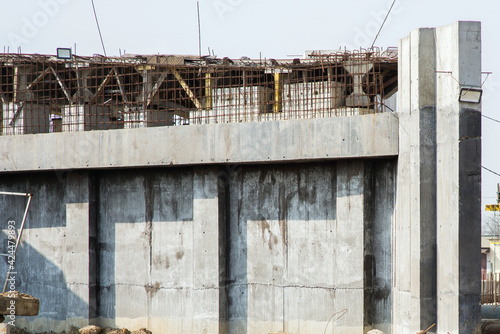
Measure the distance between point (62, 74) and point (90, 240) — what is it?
17.7 ft

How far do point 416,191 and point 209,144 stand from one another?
4.72 m

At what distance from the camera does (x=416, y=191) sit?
13578mm

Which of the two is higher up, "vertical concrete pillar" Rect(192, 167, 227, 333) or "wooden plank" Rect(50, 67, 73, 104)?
"wooden plank" Rect(50, 67, 73, 104)

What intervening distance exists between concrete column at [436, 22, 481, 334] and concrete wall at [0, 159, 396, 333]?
A: 154 cm

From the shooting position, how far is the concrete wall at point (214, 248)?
1463 centimetres

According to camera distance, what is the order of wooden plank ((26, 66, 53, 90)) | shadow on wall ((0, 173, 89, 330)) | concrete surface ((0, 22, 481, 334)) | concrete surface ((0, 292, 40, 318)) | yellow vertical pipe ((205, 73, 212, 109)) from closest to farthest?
concrete surface ((0, 292, 40, 318)) → concrete surface ((0, 22, 481, 334)) → shadow on wall ((0, 173, 89, 330)) → yellow vertical pipe ((205, 73, 212, 109)) → wooden plank ((26, 66, 53, 90))

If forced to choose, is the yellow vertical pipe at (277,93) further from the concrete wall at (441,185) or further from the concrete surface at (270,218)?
the concrete wall at (441,185)

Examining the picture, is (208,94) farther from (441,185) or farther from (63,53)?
(441,185)

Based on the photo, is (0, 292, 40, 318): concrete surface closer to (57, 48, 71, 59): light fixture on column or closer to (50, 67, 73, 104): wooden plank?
(50, 67, 73, 104): wooden plank

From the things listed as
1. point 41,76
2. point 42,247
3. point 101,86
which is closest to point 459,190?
point 101,86

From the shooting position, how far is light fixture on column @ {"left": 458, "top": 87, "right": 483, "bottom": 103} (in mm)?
13141

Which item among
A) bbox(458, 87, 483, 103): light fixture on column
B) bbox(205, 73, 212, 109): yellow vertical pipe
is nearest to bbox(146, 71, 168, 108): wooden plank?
bbox(205, 73, 212, 109): yellow vertical pipe

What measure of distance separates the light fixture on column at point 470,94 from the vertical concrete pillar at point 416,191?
0.67 m

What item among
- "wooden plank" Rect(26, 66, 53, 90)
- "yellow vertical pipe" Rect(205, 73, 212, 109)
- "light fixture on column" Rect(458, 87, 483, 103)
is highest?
"wooden plank" Rect(26, 66, 53, 90)
